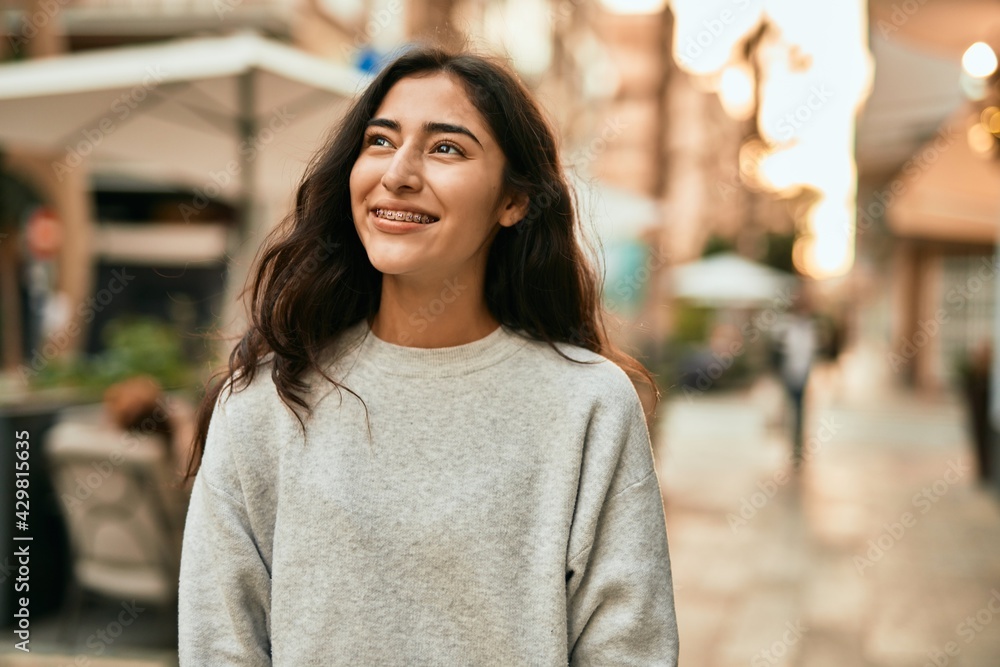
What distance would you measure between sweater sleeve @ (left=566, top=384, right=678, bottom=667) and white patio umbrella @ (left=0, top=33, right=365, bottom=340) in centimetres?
334

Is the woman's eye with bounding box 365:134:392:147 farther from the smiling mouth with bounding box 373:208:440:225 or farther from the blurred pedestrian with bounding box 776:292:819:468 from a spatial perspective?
the blurred pedestrian with bounding box 776:292:819:468

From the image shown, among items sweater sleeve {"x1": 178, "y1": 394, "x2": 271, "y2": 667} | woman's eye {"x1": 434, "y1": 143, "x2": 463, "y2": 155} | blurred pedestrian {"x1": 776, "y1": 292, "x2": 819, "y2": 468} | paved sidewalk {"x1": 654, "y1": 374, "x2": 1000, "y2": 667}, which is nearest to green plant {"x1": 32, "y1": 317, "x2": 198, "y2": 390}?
paved sidewalk {"x1": 654, "y1": 374, "x2": 1000, "y2": 667}

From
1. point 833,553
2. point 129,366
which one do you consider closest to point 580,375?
point 129,366

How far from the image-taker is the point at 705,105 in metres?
51.1

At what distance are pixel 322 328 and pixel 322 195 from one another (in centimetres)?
24

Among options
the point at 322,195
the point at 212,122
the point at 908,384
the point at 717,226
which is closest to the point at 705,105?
the point at 717,226

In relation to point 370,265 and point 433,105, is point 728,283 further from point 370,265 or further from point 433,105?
point 433,105

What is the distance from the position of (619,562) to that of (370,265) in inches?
27.0

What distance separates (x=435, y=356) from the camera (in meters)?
1.68

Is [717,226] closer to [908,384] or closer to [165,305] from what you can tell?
[908,384]

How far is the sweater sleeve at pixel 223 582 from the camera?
5.22 feet

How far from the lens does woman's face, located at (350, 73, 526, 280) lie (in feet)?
5.16

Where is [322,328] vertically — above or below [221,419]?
above

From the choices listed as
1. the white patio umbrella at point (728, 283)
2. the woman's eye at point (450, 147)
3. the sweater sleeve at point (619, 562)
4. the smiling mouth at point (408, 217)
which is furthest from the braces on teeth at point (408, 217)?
the white patio umbrella at point (728, 283)
